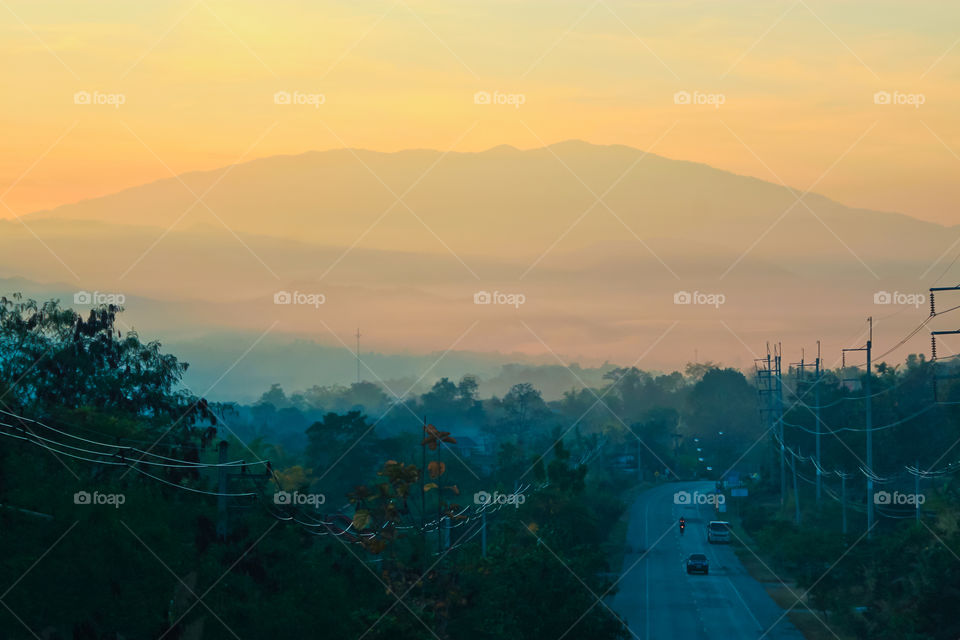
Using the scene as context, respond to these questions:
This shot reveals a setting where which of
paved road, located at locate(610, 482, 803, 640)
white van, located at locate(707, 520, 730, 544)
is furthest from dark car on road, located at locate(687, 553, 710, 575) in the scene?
white van, located at locate(707, 520, 730, 544)

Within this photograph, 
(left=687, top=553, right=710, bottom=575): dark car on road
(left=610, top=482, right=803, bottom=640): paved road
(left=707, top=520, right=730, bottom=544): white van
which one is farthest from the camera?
(left=707, top=520, right=730, bottom=544): white van

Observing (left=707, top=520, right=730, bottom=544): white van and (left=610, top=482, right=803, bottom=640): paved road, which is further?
(left=707, top=520, right=730, bottom=544): white van

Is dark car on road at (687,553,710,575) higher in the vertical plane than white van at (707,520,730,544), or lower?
lower

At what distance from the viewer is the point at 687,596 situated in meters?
69.8

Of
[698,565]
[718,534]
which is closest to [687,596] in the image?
[698,565]

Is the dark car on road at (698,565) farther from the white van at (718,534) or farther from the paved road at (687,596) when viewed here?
the white van at (718,534)

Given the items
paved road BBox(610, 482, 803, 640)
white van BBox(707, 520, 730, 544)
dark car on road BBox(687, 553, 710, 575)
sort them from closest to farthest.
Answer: paved road BBox(610, 482, 803, 640) → dark car on road BBox(687, 553, 710, 575) → white van BBox(707, 520, 730, 544)

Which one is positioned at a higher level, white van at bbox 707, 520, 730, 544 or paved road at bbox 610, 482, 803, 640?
white van at bbox 707, 520, 730, 544

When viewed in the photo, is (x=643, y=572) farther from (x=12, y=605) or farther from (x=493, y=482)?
(x=12, y=605)

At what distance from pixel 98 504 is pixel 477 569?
20.7m

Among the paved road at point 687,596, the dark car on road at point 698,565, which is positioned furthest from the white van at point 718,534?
the dark car on road at point 698,565

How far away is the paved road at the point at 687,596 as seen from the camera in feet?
190

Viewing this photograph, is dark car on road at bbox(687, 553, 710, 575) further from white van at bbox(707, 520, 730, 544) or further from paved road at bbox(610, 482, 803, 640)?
white van at bbox(707, 520, 730, 544)

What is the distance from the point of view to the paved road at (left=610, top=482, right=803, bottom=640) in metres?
58.0
